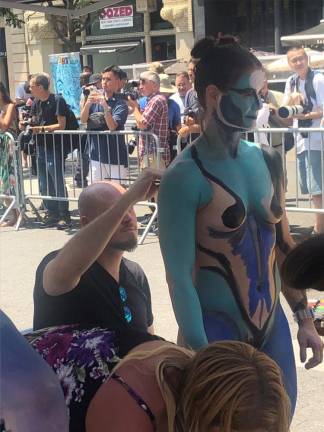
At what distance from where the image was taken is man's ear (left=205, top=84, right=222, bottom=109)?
2338 mm

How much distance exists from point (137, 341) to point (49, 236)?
21.7 ft

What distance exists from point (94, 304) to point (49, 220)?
6.76 m

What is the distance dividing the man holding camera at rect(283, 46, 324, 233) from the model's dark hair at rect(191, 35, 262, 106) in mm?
4829

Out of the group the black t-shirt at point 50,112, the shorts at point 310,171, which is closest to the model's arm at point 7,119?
the black t-shirt at point 50,112

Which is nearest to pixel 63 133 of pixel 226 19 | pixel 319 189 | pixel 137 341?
pixel 319 189

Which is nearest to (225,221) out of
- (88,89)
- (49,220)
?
(49,220)

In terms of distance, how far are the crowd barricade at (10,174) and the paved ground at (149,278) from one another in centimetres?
32

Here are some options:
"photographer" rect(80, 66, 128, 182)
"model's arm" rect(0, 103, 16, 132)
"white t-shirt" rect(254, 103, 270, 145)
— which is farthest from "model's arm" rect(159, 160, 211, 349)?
"model's arm" rect(0, 103, 16, 132)

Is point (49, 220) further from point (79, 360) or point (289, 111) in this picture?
point (79, 360)

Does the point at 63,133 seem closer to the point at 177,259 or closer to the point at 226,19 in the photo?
the point at 177,259

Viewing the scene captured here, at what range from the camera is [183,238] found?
218cm

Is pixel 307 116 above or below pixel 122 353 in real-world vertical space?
above

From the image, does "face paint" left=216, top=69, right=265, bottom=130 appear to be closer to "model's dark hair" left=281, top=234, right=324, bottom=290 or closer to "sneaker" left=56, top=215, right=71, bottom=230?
"model's dark hair" left=281, top=234, right=324, bottom=290

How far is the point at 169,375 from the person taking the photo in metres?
1.46
